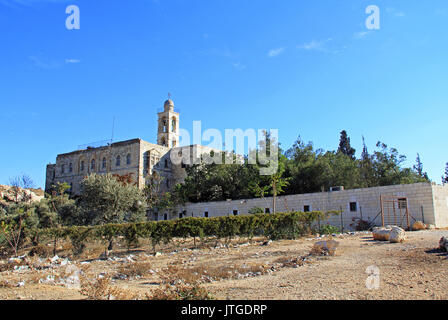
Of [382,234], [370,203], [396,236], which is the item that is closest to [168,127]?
[370,203]

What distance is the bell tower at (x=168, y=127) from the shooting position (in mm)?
46438

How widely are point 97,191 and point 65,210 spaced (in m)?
5.28

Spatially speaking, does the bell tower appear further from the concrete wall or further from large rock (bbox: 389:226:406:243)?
large rock (bbox: 389:226:406:243)

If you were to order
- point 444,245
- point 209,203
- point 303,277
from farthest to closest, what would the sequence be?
point 209,203, point 444,245, point 303,277

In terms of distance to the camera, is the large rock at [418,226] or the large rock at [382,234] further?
the large rock at [418,226]

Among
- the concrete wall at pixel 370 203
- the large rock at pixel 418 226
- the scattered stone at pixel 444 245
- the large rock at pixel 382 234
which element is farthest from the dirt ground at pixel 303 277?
the concrete wall at pixel 370 203

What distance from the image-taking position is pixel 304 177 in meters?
30.9

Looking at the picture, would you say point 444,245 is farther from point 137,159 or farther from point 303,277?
point 137,159

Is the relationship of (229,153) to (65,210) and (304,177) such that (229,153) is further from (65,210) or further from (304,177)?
(65,210)

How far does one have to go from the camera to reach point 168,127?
4653cm

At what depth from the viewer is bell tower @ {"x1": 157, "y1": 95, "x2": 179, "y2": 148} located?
152 feet

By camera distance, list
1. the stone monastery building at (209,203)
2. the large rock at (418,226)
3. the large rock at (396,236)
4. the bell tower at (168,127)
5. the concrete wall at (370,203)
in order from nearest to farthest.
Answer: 1. the large rock at (396,236)
2. the large rock at (418,226)
3. the concrete wall at (370,203)
4. the stone monastery building at (209,203)
5. the bell tower at (168,127)

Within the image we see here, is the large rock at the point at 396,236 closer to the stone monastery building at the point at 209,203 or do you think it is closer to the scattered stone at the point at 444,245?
the scattered stone at the point at 444,245
